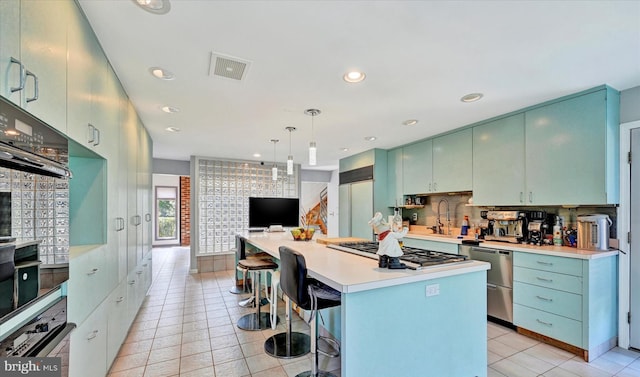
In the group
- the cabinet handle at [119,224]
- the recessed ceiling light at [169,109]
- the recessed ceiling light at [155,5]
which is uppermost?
the recessed ceiling light at [155,5]

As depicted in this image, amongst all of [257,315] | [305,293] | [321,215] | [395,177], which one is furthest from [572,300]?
[321,215]

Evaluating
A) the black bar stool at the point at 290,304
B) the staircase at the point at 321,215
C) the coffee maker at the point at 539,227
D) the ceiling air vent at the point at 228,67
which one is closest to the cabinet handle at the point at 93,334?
the black bar stool at the point at 290,304

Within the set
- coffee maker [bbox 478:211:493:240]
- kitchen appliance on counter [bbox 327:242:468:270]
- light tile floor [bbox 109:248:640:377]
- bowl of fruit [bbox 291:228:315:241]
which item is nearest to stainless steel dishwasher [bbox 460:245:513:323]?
light tile floor [bbox 109:248:640:377]

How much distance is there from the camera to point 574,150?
2770 mm

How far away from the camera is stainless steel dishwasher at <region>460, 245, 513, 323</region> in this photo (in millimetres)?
3062

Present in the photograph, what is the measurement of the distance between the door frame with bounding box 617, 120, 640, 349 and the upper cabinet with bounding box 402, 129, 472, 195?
1.40 m

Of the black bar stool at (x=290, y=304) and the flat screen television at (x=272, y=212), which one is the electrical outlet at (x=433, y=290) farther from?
the flat screen television at (x=272, y=212)

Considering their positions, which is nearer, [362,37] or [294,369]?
[362,37]

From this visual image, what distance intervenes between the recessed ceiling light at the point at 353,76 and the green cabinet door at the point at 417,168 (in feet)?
7.95

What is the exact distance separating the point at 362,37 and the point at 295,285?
166 cm

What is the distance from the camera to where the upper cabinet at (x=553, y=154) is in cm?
260

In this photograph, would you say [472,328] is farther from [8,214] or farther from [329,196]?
Answer: [329,196]

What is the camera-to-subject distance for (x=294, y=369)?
2299 mm

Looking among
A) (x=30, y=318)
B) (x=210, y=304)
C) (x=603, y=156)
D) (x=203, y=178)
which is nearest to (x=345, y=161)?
(x=203, y=178)
